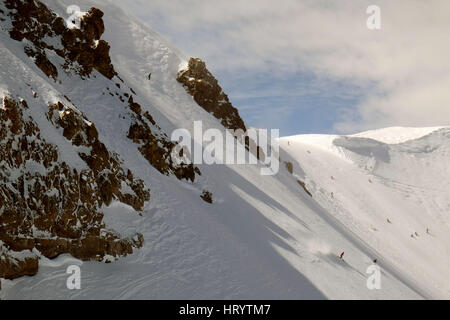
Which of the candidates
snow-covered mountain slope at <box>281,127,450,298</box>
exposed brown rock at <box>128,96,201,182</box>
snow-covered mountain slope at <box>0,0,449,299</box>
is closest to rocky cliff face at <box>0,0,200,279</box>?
snow-covered mountain slope at <box>0,0,449,299</box>

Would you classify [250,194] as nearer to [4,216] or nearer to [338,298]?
[338,298]

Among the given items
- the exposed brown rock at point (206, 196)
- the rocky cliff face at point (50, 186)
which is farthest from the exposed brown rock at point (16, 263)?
the exposed brown rock at point (206, 196)

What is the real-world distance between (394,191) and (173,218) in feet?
140

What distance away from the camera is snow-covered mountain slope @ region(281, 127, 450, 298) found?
100 ft

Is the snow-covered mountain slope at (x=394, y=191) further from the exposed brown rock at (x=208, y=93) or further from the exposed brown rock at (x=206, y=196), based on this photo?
the exposed brown rock at (x=206, y=196)

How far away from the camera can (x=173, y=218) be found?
13.6 metres

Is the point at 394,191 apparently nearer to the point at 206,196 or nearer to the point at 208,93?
the point at 208,93

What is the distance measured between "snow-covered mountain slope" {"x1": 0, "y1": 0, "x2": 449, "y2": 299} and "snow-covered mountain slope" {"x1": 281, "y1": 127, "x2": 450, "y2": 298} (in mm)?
479

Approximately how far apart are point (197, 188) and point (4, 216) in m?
10.7

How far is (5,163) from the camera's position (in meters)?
9.08

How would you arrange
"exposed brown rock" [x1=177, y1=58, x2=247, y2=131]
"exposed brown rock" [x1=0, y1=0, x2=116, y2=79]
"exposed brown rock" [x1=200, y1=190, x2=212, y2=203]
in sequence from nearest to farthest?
1. "exposed brown rock" [x1=0, y1=0, x2=116, y2=79]
2. "exposed brown rock" [x1=200, y1=190, x2=212, y2=203]
3. "exposed brown rock" [x1=177, y1=58, x2=247, y2=131]

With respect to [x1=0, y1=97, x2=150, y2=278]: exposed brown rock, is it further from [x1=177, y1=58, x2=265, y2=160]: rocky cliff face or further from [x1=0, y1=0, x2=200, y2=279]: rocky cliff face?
[x1=177, y1=58, x2=265, y2=160]: rocky cliff face

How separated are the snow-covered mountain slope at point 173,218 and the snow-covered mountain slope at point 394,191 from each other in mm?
479
